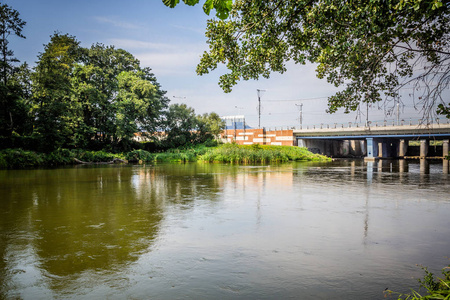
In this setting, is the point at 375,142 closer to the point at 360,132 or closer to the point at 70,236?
the point at 360,132

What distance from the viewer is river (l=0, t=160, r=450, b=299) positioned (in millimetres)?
3486

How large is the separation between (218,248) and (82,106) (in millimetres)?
36616

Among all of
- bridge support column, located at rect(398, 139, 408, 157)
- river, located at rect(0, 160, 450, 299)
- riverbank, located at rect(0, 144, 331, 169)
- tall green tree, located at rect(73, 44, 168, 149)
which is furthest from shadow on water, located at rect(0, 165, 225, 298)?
bridge support column, located at rect(398, 139, 408, 157)

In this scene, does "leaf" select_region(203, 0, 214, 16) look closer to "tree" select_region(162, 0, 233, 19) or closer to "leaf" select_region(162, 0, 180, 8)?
"tree" select_region(162, 0, 233, 19)

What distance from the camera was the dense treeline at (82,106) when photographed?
A: 29.7 m

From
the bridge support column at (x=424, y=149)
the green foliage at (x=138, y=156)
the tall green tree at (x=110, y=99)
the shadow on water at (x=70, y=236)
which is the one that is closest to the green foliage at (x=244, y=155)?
the green foliage at (x=138, y=156)

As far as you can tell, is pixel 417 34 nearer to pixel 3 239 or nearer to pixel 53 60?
pixel 3 239

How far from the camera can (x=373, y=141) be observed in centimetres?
5394

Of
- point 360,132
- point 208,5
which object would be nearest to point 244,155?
point 360,132

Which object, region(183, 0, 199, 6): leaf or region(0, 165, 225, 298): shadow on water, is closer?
region(183, 0, 199, 6): leaf

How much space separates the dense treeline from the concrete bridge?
19.8 m

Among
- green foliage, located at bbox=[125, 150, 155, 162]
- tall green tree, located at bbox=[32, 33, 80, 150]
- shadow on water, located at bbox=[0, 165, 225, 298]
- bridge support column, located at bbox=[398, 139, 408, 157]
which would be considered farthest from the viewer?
bridge support column, located at bbox=[398, 139, 408, 157]

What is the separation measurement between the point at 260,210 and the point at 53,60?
3259 centimetres

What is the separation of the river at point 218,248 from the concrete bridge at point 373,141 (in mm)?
42267
